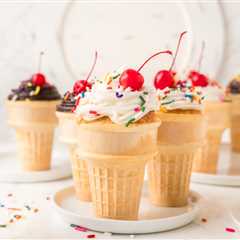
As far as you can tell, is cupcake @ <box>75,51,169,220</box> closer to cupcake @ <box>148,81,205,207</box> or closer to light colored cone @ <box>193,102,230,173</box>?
cupcake @ <box>148,81,205,207</box>

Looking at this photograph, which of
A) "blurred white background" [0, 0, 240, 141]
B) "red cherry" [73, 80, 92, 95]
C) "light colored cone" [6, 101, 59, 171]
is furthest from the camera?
"blurred white background" [0, 0, 240, 141]

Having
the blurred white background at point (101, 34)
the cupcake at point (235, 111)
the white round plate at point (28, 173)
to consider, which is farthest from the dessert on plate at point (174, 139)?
the blurred white background at point (101, 34)

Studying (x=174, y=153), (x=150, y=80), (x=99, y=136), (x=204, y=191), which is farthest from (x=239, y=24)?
(x=99, y=136)

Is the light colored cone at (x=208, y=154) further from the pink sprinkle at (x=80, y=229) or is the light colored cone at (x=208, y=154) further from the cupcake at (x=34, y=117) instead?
the pink sprinkle at (x=80, y=229)

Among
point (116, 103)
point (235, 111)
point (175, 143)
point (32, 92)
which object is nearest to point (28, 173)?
point (32, 92)

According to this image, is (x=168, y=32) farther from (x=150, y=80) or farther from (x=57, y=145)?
(x=57, y=145)

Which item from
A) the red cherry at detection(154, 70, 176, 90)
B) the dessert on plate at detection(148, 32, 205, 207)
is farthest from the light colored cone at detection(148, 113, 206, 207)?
the red cherry at detection(154, 70, 176, 90)
